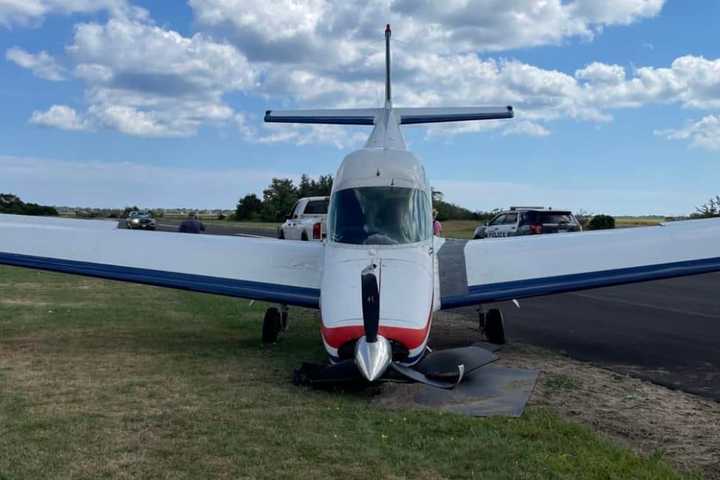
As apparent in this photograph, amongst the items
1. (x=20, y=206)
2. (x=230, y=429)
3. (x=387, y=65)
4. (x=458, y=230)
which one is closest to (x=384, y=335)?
(x=230, y=429)

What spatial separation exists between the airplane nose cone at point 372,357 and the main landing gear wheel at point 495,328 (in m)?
4.81

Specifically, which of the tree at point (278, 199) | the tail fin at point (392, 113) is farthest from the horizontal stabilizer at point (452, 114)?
the tree at point (278, 199)

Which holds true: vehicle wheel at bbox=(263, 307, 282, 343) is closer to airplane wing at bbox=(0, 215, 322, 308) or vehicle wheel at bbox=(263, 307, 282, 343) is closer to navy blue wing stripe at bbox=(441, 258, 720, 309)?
airplane wing at bbox=(0, 215, 322, 308)

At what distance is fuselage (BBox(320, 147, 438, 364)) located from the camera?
7574 millimetres

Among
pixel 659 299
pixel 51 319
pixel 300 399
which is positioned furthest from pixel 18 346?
pixel 659 299

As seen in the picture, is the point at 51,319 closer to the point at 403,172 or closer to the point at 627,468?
the point at 403,172

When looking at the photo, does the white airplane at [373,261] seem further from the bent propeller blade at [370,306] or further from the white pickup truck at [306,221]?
the white pickup truck at [306,221]

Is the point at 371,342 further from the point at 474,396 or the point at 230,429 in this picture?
the point at 230,429

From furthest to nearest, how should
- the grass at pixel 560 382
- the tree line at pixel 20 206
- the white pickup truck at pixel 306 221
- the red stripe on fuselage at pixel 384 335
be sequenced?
the tree line at pixel 20 206, the white pickup truck at pixel 306 221, the grass at pixel 560 382, the red stripe on fuselage at pixel 384 335

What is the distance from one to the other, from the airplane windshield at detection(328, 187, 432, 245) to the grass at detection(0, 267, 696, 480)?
1.95 m

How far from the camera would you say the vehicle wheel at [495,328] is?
11523 mm

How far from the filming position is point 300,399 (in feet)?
24.1

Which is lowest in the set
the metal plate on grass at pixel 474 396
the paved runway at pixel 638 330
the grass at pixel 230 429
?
the paved runway at pixel 638 330

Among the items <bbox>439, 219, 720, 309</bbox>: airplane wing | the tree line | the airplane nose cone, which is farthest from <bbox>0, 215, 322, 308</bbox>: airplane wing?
the tree line
